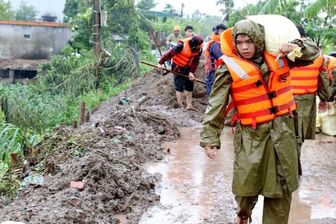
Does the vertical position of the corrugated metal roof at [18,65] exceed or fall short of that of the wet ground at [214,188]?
it falls short

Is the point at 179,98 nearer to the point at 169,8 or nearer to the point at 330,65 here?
the point at 330,65

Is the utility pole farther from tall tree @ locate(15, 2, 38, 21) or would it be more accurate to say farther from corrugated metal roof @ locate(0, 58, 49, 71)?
tall tree @ locate(15, 2, 38, 21)

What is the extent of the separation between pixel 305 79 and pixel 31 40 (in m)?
24.7

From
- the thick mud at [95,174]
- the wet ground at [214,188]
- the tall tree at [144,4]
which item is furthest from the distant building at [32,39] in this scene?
the wet ground at [214,188]

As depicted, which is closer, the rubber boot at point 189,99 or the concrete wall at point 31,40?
the rubber boot at point 189,99

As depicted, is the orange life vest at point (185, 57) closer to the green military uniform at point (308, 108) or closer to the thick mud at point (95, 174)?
the thick mud at point (95, 174)

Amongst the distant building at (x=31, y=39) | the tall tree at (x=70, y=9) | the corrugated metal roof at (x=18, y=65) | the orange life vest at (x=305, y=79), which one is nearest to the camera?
the orange life vest at (x=305, y=79)

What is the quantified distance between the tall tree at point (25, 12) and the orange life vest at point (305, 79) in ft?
116

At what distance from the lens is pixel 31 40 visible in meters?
28.6

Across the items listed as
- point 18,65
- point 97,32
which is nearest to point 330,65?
point 97,32

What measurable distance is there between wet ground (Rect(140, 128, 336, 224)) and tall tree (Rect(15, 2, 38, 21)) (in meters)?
33.1

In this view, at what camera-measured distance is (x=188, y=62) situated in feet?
33.2

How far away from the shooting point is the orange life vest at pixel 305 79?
5672 mm

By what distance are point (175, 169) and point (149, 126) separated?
2189 millimetres
